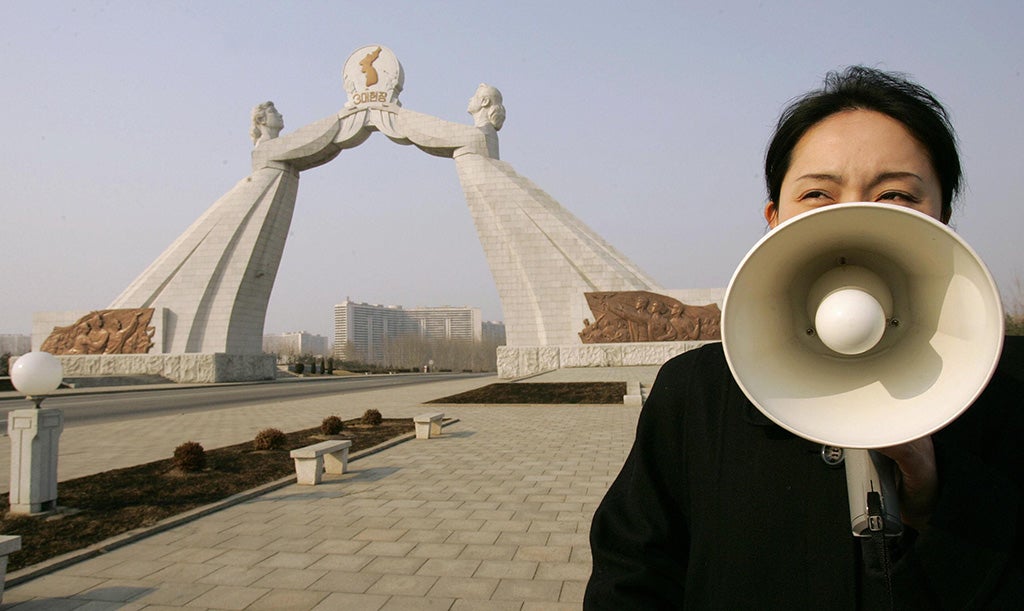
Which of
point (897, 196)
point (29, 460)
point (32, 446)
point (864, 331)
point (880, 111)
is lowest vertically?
point (29, 460)

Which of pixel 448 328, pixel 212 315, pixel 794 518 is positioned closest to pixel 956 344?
pixel 794 518

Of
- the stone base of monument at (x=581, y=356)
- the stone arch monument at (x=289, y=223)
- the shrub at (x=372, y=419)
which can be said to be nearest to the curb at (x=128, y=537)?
the shrub at (x=372, y=419)

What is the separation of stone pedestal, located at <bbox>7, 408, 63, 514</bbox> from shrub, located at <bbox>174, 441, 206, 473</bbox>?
1455mm

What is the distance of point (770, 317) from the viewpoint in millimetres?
1017

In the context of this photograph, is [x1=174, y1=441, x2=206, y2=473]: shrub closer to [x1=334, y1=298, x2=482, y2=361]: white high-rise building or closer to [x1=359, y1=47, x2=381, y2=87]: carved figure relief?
[x1=359, y1=47, x2=381, y2=87]: carved figure relief

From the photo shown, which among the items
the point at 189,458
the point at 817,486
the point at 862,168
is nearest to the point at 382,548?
the point at 189,458

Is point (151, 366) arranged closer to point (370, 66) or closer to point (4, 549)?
point (370, 66)

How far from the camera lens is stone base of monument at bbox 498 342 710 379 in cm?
2052

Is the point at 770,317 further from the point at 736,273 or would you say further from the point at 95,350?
the point at 95,350

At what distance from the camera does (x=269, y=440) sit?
7.76m

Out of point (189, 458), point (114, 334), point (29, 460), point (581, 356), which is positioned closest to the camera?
point (29, 460)

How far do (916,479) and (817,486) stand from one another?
6.5 inches

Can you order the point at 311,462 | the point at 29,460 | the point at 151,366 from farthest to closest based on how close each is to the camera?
the point at 151,366 → the point at 311,462 → the point at 29,460

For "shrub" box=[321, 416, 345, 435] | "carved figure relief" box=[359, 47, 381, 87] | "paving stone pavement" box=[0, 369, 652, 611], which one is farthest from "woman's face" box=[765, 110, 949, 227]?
"carved figure relief" box=[359, 47, 381, 87]
